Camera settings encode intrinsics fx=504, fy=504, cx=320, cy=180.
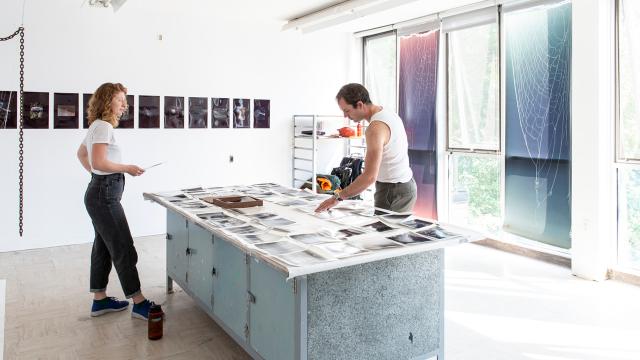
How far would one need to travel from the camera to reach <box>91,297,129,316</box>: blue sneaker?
12.3 ft

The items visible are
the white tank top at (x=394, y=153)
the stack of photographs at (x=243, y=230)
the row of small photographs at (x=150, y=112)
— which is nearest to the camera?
the stack of photographs at (x=243, y=230)

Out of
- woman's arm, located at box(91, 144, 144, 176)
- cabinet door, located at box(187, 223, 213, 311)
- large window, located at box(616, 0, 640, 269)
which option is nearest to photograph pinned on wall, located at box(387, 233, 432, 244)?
cabinet door, located at box(187, 223, 213, 311)

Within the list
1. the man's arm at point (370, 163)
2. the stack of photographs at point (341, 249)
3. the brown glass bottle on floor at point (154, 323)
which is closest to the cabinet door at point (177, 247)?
the brown glass bottle on floor at point (154, 323)

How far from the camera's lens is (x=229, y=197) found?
12.2 ft

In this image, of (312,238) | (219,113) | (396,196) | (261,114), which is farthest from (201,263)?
(261,114)

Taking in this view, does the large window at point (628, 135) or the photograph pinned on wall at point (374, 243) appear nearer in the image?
the photograph pinned on wall at point (374, 243)

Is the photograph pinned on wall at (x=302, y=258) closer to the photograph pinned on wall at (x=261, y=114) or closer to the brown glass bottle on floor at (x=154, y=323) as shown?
the brown glass bottle on floor at (x=154, y=323)

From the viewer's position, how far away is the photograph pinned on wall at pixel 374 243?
238cm

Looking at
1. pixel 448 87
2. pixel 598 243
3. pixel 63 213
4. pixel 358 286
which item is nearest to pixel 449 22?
pixel 448 87

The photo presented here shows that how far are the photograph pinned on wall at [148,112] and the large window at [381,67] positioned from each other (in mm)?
3198

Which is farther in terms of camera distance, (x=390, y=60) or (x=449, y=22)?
(x=390, y=60)

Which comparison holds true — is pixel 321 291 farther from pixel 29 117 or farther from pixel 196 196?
pixel 29 117

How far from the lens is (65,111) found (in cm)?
585

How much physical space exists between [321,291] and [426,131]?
4702 millimetres
